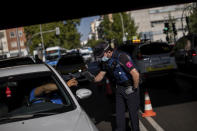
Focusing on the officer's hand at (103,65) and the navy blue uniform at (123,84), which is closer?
the navy blue uniform at (123,84)

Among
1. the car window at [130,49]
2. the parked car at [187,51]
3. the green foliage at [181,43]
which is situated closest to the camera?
the car window at [130,49]

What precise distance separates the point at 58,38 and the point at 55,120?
72020 mm

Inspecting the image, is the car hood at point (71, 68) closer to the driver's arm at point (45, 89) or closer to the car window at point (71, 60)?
the car window at point (71, 60)

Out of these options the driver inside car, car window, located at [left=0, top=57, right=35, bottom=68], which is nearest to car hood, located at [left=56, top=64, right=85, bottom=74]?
car window, located at [left=0, top=57, right=35, bottom=68]

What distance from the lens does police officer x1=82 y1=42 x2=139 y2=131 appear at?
5.02 m

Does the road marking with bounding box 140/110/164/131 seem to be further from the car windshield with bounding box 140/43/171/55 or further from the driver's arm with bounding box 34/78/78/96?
the car windshield with bounding box 140/43/171/55

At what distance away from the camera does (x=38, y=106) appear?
401 cm

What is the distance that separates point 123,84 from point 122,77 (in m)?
0.13

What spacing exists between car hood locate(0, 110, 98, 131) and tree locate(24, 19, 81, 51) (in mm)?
66469

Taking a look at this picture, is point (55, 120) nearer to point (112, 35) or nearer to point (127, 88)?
point (127, 88)

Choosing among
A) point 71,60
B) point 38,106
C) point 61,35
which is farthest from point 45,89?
point 61,35

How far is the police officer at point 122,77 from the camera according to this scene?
198 inches

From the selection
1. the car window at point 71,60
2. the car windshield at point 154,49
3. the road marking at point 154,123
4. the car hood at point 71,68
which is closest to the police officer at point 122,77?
the road marking at point 154,123

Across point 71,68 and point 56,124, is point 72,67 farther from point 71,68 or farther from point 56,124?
point 56,124
